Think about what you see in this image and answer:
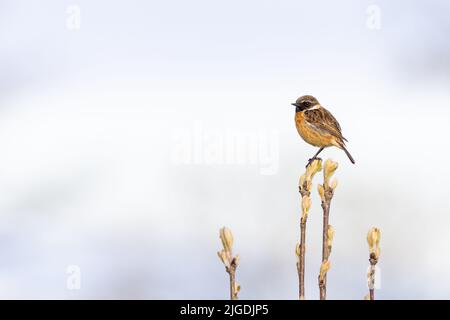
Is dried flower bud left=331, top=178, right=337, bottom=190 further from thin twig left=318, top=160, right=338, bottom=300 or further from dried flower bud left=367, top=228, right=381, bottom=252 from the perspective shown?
dried flower bud left=367, top=228, right=381, bottom=252

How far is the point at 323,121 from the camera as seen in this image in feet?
33.0

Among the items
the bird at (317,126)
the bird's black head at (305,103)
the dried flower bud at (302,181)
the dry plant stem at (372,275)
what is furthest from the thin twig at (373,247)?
the bird's black head at (305,103)

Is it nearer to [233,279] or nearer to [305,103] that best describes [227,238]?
[233,279]

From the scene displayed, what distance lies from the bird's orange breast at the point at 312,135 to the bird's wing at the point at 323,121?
6cm

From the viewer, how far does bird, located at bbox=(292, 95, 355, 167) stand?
10031 millimetres

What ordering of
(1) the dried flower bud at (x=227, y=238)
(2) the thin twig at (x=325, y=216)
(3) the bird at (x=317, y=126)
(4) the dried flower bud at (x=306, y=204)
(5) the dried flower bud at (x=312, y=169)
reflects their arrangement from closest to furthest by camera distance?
(2) the thin twig at (x=325, y=216)
(1) the dried flower bud at (x=227, y=238)
(4) the dried flower bud at (x=306, y=204)
(5) the dried flower bud at (x=312, y=169)
(3) the bird at (x=317, y=126)

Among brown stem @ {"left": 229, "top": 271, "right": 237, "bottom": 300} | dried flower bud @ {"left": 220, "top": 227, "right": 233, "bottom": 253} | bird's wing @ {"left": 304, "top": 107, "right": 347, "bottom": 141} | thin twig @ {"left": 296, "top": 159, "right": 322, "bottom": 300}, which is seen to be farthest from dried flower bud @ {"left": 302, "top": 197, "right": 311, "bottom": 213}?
bird's wing @ {"left": 304, "top": 107, "right": 347, "bottom": 141}

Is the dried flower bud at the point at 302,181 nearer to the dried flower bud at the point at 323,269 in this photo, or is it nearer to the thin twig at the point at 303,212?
the thin twig at the point at 303,212

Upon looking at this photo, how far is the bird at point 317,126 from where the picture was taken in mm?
10031

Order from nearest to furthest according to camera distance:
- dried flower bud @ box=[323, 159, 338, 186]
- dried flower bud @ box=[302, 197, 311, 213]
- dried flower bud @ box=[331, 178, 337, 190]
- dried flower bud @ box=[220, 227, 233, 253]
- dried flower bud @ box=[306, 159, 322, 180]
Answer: dried flower bud @ box=[220, 227, 233, 253] < dried flower bud @ box=[302, 197, 311, 213] < dried flower bud @ box=[331, 178, 337, 190] < dried flower bud @ box=[323, 159, 338, 186] < dried flower bud @ box=[306, 159, 322, 180]

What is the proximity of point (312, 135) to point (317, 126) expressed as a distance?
0.16 meters

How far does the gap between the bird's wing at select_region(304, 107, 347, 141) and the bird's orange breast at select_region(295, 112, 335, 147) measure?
0.21 ft

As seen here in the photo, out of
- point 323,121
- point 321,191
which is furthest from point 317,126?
point 321,191
